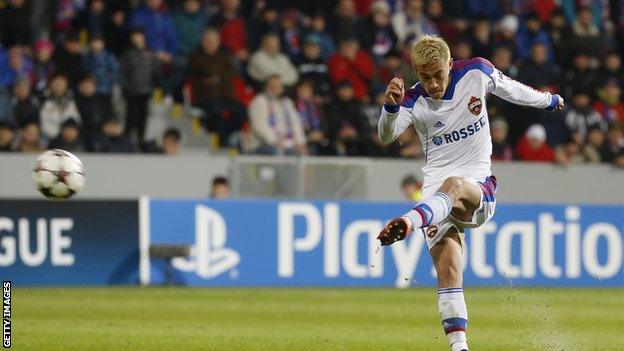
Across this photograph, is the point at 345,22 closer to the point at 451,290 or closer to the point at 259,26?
the point at 259,26

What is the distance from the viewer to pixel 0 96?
18.0 m

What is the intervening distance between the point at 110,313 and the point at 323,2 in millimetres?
9919

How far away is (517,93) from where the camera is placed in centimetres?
863

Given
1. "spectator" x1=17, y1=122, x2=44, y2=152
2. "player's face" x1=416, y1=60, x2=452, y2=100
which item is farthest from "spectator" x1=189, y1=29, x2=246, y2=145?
"player's face" x1=416, y1=60, x2=452, y2=100

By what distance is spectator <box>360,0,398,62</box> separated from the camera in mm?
20859

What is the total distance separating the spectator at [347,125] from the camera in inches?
763

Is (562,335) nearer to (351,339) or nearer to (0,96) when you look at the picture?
(351,339)

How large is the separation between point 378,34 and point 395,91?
13084 millimetres

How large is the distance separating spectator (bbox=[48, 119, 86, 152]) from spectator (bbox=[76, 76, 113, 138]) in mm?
325

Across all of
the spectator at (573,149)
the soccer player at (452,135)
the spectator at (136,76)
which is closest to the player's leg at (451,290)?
the soccer player at (452,135)

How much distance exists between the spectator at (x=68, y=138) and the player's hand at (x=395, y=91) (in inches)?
400

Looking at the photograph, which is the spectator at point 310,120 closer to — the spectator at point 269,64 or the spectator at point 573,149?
the spectator at point 269,64

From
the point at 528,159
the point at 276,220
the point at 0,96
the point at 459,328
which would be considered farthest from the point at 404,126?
the point at 528,159

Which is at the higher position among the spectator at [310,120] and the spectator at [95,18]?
the spectator at [95,18]
